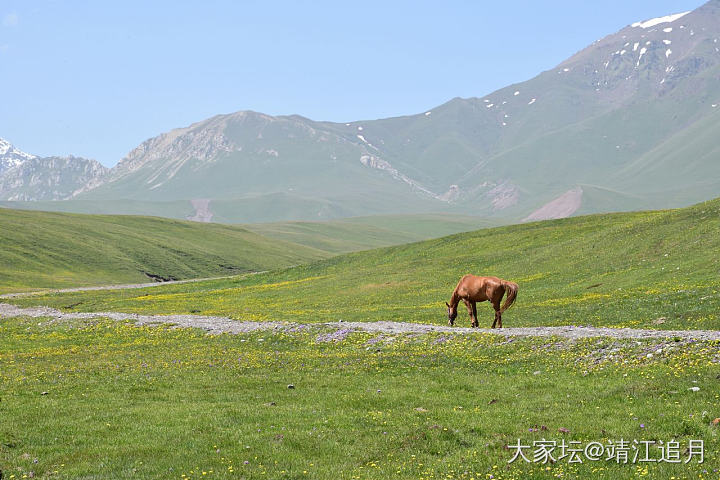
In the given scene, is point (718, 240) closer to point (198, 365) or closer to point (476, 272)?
point (476, 272)

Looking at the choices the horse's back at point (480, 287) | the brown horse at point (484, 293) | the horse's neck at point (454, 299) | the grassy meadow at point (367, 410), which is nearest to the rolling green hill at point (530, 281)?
the horse's neck at point (454, 299)

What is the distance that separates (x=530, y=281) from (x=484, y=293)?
92.4 ft

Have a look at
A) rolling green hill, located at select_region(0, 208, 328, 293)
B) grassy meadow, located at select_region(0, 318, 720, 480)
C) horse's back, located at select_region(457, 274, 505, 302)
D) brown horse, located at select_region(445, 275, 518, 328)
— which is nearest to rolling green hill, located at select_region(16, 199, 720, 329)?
brown horse, located at select_region(445, 275, 518, 328)

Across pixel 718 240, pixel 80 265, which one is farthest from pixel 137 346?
pixel 80 265

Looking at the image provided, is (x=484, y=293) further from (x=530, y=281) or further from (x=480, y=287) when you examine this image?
(x=530, y=281)

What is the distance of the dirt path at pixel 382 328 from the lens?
2762 cm

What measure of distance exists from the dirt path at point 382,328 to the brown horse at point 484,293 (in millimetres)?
2542

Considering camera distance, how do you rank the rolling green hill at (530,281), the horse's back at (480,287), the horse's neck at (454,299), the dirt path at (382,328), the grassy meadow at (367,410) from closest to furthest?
the grassy meadow at (367,410)
the dirt path at (382,328)
the horse's back at (480,287)
the horse's neck at (454,299)
the rolling green hill at (530,281)

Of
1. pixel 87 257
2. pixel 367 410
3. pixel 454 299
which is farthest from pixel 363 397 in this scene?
pixel 87 257

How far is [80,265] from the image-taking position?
513 feet

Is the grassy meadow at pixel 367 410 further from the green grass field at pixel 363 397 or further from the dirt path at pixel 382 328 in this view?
the dirt path at pixel 382 328

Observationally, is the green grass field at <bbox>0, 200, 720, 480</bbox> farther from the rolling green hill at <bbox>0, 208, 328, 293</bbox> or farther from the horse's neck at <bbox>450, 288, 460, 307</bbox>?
the rolling green hill at <bbox>0, 208, 328, 293</bbox>

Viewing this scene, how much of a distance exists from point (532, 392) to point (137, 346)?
27886 millimetres

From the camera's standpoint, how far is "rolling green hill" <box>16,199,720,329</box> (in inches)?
1670
